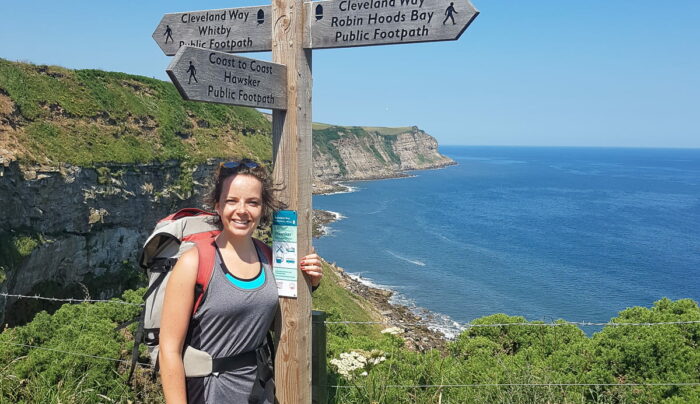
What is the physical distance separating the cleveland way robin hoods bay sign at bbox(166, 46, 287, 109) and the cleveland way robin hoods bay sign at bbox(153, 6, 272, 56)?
0.33 metres

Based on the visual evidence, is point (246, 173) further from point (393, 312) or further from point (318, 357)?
point (393, 312)

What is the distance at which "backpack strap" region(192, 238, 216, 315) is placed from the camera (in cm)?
243

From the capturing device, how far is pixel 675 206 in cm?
8112

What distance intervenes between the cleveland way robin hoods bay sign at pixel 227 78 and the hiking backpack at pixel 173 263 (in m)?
0.69

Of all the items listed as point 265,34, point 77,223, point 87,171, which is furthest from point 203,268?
point 87,171

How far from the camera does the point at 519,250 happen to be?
52.8 m

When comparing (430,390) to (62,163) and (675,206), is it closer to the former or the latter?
(62,163)

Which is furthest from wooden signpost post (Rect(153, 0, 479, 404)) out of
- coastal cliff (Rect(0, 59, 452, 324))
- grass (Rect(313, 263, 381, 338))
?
grass (Rect(313, 263, 381, 338))

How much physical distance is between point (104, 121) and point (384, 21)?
33207 millimetres

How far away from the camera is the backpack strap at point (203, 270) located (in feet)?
7.98

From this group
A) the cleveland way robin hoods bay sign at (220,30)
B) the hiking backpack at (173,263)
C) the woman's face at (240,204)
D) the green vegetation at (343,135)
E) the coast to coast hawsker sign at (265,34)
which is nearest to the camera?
the hiking backpack at (173,263)

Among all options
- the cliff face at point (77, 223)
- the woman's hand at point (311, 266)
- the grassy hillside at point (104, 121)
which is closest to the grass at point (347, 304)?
the cliff face at point (77, 223)

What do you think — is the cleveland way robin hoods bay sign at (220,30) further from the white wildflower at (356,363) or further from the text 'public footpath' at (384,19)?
the white wildflower at (356,363)

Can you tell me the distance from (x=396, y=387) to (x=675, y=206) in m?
92.6
